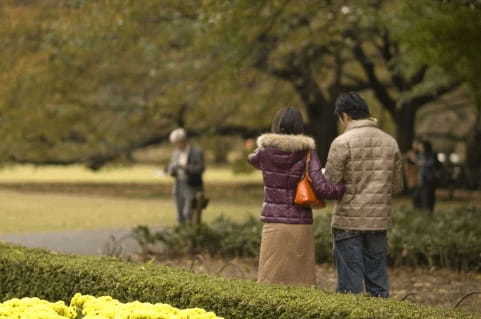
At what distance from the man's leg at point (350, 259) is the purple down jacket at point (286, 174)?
30 cm

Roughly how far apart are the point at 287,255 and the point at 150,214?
14.6 m

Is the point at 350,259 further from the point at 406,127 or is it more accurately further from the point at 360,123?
the point at 406,127

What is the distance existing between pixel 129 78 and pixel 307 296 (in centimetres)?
2320

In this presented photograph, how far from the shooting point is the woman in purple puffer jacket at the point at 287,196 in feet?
24.9

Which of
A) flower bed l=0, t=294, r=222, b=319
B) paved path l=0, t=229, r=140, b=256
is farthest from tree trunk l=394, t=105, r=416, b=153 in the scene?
flower bed l=0, t=294, r=222, b=319

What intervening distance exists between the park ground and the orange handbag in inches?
46.7

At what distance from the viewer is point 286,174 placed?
7617mm

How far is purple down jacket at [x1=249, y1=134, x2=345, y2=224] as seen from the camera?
7566mm

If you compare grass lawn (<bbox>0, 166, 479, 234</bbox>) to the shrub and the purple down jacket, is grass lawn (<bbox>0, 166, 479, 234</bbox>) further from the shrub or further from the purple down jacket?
the purple down jacket

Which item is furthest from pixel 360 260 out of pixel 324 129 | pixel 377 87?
pixel 324 129

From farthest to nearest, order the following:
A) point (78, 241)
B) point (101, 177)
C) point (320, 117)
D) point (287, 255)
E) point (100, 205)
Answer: point (101, 177), point (320, 117), point (100, 205), point (78, 241), point (287, 255)

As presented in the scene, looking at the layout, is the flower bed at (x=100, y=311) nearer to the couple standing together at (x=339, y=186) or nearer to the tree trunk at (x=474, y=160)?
the couple standing together at (x=339, y=186)

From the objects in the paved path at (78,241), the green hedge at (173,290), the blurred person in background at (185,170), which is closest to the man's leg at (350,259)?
the green hedge at (173,290)

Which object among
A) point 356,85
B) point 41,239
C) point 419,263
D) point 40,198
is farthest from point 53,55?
point 419,263
